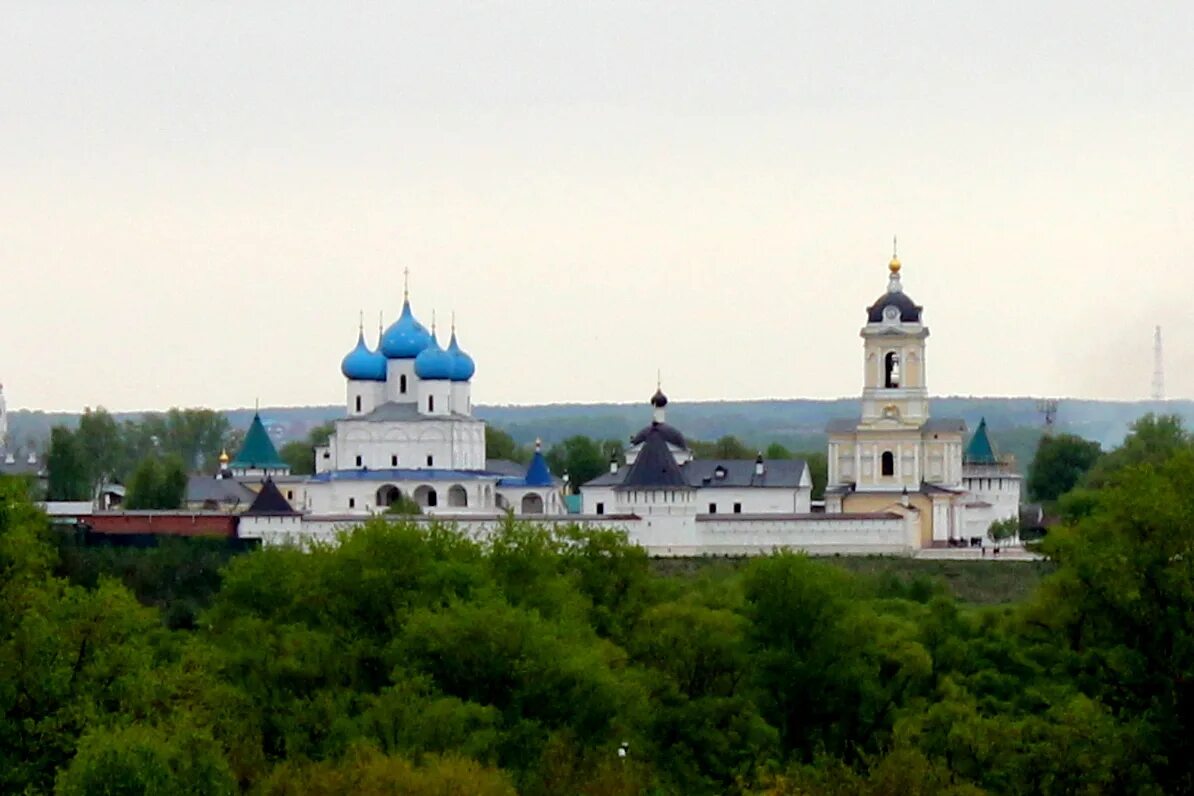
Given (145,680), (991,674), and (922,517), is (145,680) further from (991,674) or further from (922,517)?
(922,517)

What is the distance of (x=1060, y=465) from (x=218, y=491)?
25.0 m

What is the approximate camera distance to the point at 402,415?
69.5 metres

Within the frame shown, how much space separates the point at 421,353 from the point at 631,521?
8725 millimetres

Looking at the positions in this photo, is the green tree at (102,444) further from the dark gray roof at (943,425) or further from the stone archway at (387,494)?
the dark gray roof at (943,425)

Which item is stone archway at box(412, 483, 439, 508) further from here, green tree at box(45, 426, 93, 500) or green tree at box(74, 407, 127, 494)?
green tree at box(74, 407, 127, 494)

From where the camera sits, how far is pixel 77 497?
268 feet

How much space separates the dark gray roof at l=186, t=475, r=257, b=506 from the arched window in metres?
16.8

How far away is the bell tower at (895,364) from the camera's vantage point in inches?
2714

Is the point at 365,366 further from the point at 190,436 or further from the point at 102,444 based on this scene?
the point at 190,436

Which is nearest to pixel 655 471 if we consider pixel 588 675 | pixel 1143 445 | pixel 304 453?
pixel 1143 445

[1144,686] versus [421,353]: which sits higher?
[421,353]

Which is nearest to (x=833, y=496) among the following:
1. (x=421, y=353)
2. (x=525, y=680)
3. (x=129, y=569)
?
(x=421, y=353)

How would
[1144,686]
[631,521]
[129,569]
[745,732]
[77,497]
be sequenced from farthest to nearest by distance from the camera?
[77,497]
[631,521]
[129,569]
[745,732]
[1144,686]

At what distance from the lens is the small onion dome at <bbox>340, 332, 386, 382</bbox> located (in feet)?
236
